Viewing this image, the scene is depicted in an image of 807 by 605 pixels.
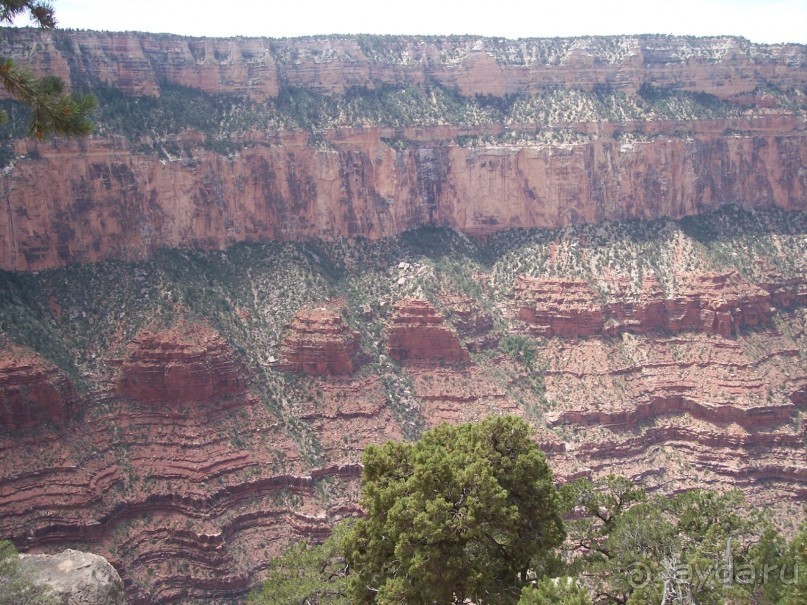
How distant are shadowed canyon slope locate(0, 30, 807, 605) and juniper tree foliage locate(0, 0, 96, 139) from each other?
3676 centimetres

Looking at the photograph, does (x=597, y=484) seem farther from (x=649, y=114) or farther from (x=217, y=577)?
(x=649, y=114)

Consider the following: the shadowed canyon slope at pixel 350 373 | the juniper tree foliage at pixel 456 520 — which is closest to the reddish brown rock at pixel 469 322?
the shadowed canyon slope at pixel 350 373

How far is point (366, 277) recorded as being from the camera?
83500 mm

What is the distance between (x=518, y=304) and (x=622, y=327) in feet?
29.8

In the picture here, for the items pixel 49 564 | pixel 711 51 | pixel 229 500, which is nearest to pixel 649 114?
pixel 711 51

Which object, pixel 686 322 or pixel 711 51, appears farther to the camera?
pixel 711 51

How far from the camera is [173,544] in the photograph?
60.7m

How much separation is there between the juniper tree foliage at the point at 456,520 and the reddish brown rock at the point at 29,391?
31794 millimetres

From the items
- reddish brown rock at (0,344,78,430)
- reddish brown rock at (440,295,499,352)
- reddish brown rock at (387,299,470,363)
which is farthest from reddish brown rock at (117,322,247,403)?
reddish brown rock at (440,295,499,352)

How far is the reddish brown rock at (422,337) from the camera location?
79.0 metres

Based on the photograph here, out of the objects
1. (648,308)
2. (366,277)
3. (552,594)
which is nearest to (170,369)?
(366,277)

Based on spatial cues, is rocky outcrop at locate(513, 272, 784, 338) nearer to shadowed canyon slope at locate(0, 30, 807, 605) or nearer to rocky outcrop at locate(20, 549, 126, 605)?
shadowed canyon slope at locate(0, 30, 807, 605)

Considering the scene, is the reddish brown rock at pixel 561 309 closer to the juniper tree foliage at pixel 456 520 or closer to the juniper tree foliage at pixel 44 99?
the juniper tree foliage at pixel 456 520

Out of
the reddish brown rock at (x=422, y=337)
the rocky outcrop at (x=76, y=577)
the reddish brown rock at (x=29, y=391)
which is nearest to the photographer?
the rocky outcrop at (x=76, y=577)
